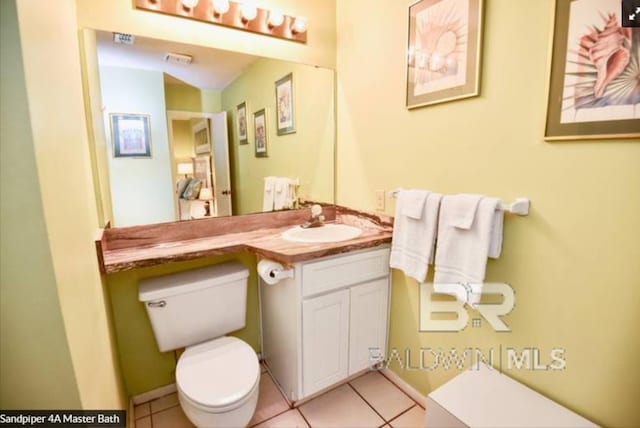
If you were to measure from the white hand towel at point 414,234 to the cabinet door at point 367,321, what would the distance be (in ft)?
0.70

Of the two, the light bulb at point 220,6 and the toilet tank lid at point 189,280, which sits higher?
the light bulb at point 220,6

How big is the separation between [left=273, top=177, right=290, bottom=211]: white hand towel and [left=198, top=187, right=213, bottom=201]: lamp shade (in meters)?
0.39

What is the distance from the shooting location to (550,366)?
1183 millimetres

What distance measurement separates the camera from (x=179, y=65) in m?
1.60

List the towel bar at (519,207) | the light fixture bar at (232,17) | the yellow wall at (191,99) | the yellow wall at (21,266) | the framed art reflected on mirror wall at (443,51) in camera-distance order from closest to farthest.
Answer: the yellow wall at (21,266) < the towel bar at (519,207) < the framed art reflected on mirror wall at (443,51) < the light fixture bar at (232,17) < the yellow wall at (191,99)

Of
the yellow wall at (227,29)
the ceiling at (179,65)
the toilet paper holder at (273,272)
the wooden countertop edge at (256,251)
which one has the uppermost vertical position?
the yellow wall at (227,29)

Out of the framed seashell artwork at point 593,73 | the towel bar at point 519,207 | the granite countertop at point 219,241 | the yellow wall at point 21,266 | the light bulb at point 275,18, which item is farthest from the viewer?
the light bulb at point 275,18

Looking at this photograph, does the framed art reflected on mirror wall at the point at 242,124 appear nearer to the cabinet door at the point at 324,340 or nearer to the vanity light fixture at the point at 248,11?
the vanity light fixture at the point at 248,11

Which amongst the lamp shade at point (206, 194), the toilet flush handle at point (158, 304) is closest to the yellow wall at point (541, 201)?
the lamp shade at point (206, 194)

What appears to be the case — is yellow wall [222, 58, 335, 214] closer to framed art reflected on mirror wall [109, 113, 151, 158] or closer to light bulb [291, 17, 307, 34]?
light bulb [291, 17, 307, 34]

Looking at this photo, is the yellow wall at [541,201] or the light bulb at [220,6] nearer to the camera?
the yellow wall at [541,201]

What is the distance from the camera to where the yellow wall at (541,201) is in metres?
0.98

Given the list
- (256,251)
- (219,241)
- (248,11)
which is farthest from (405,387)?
(248,11)

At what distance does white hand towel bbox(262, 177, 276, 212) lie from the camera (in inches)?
76.2
